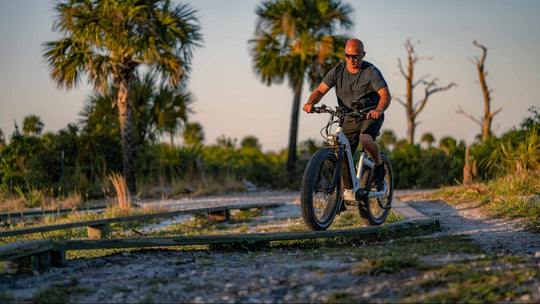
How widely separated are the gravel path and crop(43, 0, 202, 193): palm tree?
484 inches

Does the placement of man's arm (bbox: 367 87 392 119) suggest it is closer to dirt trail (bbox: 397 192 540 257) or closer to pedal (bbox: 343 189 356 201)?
pedal (bbox: 343 189 356 201)

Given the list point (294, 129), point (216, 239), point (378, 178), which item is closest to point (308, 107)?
point (378, 178)

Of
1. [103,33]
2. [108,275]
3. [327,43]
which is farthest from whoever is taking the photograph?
[327,43]

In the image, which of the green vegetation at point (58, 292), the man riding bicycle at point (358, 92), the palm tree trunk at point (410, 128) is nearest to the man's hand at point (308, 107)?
the man riding bicycle at point (358, 92)

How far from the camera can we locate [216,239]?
480 centimetres

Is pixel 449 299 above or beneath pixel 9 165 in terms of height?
beneath

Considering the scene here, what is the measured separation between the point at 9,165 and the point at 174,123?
30.3ft

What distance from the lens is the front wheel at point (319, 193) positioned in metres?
5.30

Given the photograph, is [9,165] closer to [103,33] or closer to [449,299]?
[103,33]

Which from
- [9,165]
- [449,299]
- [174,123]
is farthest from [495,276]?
[174,123]

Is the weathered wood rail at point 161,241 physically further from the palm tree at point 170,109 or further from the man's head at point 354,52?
the palm tree at point 170,109

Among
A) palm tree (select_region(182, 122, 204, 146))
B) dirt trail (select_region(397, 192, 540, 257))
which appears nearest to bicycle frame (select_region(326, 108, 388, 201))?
dirt trail (select_region(397, 192, 540, 257))

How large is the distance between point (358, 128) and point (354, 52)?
2.81 feet

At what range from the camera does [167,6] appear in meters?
16.4
